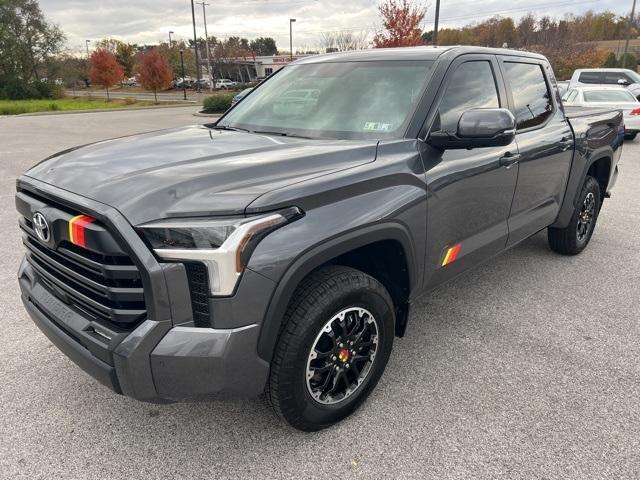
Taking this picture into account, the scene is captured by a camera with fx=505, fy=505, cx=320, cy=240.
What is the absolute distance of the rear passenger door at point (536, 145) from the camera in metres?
3.61

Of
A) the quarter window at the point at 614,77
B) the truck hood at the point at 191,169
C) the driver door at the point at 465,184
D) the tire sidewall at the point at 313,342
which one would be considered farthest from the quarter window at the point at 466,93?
the quarter window at the point at 614,77

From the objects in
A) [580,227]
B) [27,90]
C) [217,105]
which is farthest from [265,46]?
[580,227]

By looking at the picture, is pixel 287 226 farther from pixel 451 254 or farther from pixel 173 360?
pixel 451 254

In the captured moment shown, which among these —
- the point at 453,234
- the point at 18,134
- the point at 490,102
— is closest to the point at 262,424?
the point at 453,234

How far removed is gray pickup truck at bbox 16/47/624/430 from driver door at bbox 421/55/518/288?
0.05ft

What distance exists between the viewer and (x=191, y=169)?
2188 mm

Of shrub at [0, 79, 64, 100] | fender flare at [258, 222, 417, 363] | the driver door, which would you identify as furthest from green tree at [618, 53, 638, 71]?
shrub at [0, 79, 64, 100]

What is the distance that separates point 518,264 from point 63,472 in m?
4.01

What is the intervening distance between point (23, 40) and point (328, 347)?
57.0 metres

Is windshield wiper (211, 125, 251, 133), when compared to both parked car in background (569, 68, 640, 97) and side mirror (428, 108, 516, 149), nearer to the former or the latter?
side mirror (428, 108, 516, 149)

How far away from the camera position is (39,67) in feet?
161

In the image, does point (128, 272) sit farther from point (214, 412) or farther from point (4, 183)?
point (4, 183)

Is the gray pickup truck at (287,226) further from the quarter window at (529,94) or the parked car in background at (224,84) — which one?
the parked car in background at (224,84)

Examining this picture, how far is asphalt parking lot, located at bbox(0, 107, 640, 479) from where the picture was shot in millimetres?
2273
